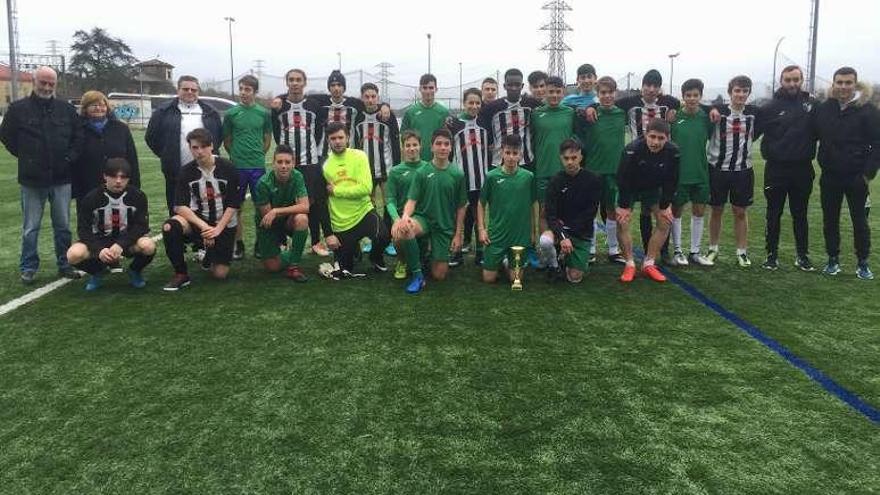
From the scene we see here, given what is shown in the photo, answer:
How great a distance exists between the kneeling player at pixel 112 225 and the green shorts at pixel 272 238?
0.87 metres

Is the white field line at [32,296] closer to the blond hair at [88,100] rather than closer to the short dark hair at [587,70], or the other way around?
the blond hair at [88,100]

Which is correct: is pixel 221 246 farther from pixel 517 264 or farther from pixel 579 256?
pixel 579 256

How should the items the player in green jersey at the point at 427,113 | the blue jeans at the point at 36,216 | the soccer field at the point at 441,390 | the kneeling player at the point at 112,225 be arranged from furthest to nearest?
the player in green jersey at the point at 427,113 → the blue jeans at the point at 36,216 → the kneeling player at the point at 112,225 → the soccer field at the point at 441,390

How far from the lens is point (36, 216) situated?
5168 millimetres

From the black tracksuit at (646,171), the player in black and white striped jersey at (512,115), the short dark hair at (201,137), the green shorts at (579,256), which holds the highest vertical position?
the player in black and white striped jersey at (512,115)

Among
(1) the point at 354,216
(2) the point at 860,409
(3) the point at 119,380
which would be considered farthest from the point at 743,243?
(3) the point at 119,380

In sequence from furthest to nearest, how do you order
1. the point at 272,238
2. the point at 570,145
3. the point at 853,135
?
Result: the point at 272,238 → the point at 853,135 → the point at 570,145

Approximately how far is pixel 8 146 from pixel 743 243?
6181 millimetres

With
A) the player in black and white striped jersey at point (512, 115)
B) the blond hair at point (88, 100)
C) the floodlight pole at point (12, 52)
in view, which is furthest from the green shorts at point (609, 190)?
the floodlight pole at point (12, 52)

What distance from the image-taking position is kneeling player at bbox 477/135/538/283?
5184 mm

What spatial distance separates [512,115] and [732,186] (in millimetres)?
2031

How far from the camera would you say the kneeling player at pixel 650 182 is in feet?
17.1

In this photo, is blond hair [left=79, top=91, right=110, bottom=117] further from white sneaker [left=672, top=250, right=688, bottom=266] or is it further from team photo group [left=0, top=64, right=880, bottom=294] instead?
white sneaker [left=672, top=250, right=688, bottom=266]

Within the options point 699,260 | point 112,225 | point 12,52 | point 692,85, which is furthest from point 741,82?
point 12,52
